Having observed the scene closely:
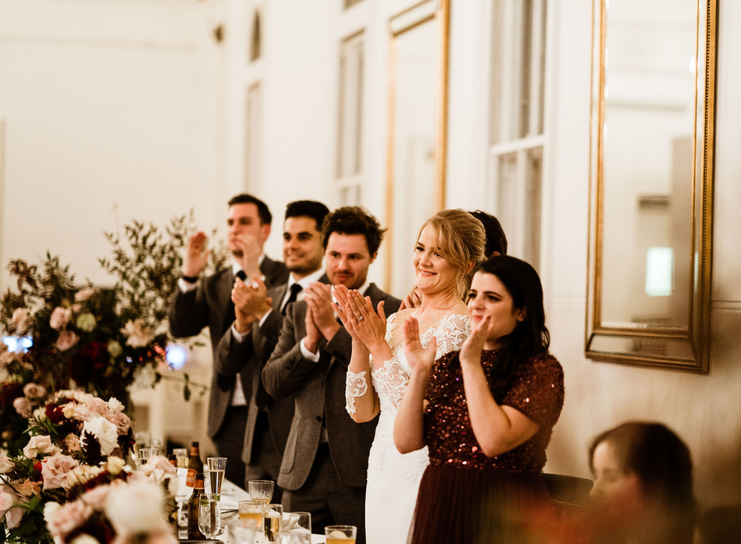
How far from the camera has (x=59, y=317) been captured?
11.2ft

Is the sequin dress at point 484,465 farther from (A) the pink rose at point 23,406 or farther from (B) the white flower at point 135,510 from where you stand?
(A) the pink rose at point 23,406

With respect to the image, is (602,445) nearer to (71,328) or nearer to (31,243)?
(71,328)

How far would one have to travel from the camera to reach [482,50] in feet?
11.8

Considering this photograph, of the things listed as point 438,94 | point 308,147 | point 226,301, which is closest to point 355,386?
point 226,301

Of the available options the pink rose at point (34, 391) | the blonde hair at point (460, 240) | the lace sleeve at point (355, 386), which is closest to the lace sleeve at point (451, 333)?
the blonde hair at point (460, 240)

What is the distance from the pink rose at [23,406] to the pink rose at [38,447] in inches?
55.9

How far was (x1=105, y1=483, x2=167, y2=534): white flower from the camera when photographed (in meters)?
1.21

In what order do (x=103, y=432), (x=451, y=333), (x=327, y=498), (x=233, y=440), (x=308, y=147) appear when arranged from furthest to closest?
(x=308, y=147) < (x=233, y=440) < (x=327, y=498) < (x=451, y=333) < (x=103, y=432)

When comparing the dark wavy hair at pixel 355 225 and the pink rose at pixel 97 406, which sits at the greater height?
the dark wavy hair at pixel 355 225

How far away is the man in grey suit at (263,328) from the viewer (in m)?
3.29

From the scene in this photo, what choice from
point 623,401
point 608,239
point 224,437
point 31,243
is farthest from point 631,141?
point 31,243

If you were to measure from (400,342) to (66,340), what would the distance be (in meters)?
1.65

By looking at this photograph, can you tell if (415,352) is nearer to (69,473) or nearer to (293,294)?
(69,473)

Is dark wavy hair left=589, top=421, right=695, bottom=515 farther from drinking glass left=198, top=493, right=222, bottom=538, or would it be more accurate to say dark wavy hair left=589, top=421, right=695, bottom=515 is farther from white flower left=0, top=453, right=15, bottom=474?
white flower left=0, top=453, right=15, bottom=474
